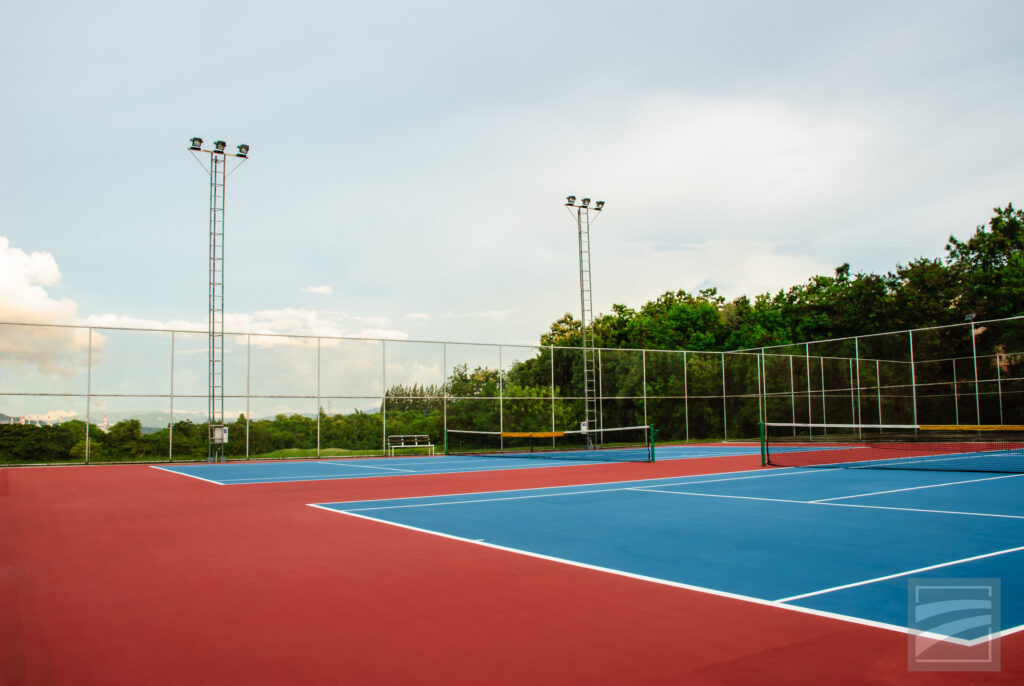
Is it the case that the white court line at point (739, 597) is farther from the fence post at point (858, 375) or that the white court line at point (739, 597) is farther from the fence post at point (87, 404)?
the fence post at point (858, 375)

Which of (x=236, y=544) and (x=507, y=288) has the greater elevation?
(x=507, y=288)

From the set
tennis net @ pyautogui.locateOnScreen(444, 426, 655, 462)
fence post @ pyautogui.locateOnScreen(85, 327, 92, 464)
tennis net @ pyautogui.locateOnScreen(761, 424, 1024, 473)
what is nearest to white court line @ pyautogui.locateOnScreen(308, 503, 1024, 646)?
tennis net @ pyautogui.locateOnScreen(761, 424, 1024, 473)

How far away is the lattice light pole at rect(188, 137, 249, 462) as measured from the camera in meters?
20.0

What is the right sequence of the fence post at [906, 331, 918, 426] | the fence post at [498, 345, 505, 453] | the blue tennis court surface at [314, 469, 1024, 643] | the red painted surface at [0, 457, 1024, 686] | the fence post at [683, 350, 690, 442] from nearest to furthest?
the red painted surface at [0, 457, 1024, 686]
the blue tennis court surface at [314, 469, 1024, 643]
the fence post at [498, 345, 505, 453]
the fence post at [906, 331, 918, 426]
the fence post at [683, 350, 690, 442]

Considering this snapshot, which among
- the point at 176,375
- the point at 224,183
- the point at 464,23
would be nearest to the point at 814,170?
the point at 464,23

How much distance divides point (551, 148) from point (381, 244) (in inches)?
387

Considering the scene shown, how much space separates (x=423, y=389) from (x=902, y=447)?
51.3 ft

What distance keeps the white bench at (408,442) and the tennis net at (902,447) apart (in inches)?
421

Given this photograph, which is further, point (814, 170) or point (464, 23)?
point (814, 170)

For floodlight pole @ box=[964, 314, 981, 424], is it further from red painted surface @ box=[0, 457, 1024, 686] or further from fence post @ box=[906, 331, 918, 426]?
red painted surface @ box=[0, 457, 1024, 686]

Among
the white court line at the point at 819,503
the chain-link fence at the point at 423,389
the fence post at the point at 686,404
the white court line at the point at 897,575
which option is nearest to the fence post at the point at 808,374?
the chain-link fence at the point at 423,389

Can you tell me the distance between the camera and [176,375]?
67.1 feet

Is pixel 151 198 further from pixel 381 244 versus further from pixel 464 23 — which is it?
pixel 464 23

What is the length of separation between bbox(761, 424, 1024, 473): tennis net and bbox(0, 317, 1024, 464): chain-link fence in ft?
2.06
